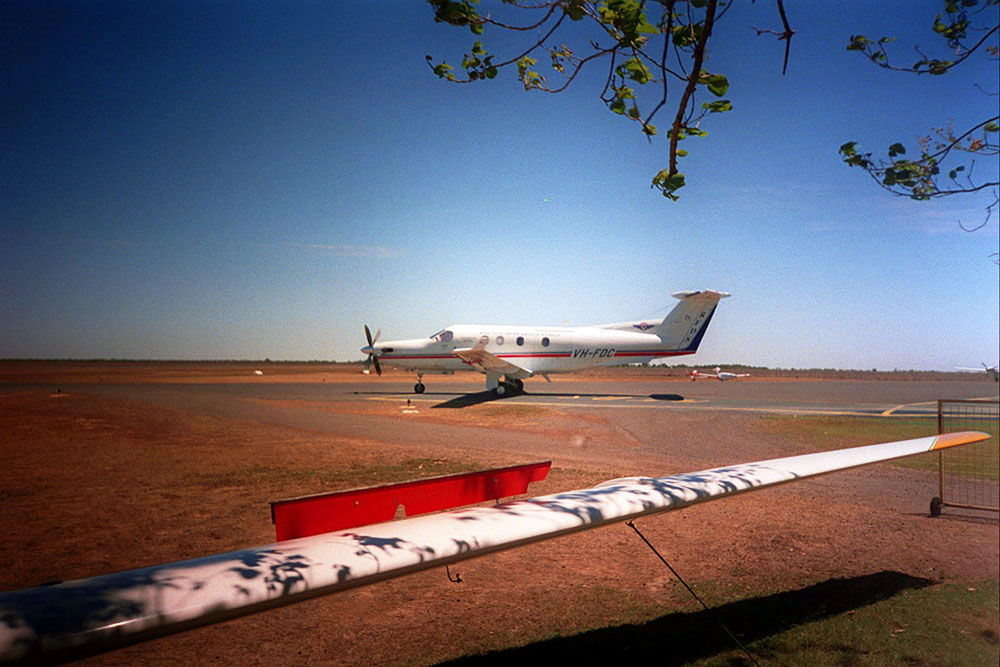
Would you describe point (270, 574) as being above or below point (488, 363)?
below

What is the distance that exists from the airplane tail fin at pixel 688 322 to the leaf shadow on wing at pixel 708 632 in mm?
18917

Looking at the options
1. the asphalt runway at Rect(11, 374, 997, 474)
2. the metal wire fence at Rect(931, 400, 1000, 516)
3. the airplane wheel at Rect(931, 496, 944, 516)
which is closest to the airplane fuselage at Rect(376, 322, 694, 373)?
the asphalt runway at Rect(11, 374, 997, 474)

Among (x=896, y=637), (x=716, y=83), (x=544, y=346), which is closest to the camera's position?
(x=716, y=83)

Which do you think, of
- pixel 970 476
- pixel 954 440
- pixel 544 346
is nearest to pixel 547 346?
pixel 544 346

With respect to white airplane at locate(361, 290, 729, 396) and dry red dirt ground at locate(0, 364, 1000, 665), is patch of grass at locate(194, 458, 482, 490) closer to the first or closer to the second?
dry red dirt ground at locate(0, 364, 1000, 665)

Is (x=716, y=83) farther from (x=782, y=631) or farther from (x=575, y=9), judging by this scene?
(x=782, y=631)

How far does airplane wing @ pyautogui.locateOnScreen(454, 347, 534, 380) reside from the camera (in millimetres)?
21750

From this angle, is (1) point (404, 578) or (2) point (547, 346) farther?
(2) point (547, 346)

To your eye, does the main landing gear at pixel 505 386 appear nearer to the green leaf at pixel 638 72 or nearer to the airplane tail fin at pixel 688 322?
the airplane tail fin at pixel 688 322

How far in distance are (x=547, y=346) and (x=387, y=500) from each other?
20.1 meters

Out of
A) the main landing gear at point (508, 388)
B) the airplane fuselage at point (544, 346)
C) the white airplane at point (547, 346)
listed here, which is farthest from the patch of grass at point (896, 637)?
the airplane fuselage at point (544, 346)

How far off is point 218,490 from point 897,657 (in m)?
5.72

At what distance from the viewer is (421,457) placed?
796 cm

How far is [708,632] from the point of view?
4141 mm
